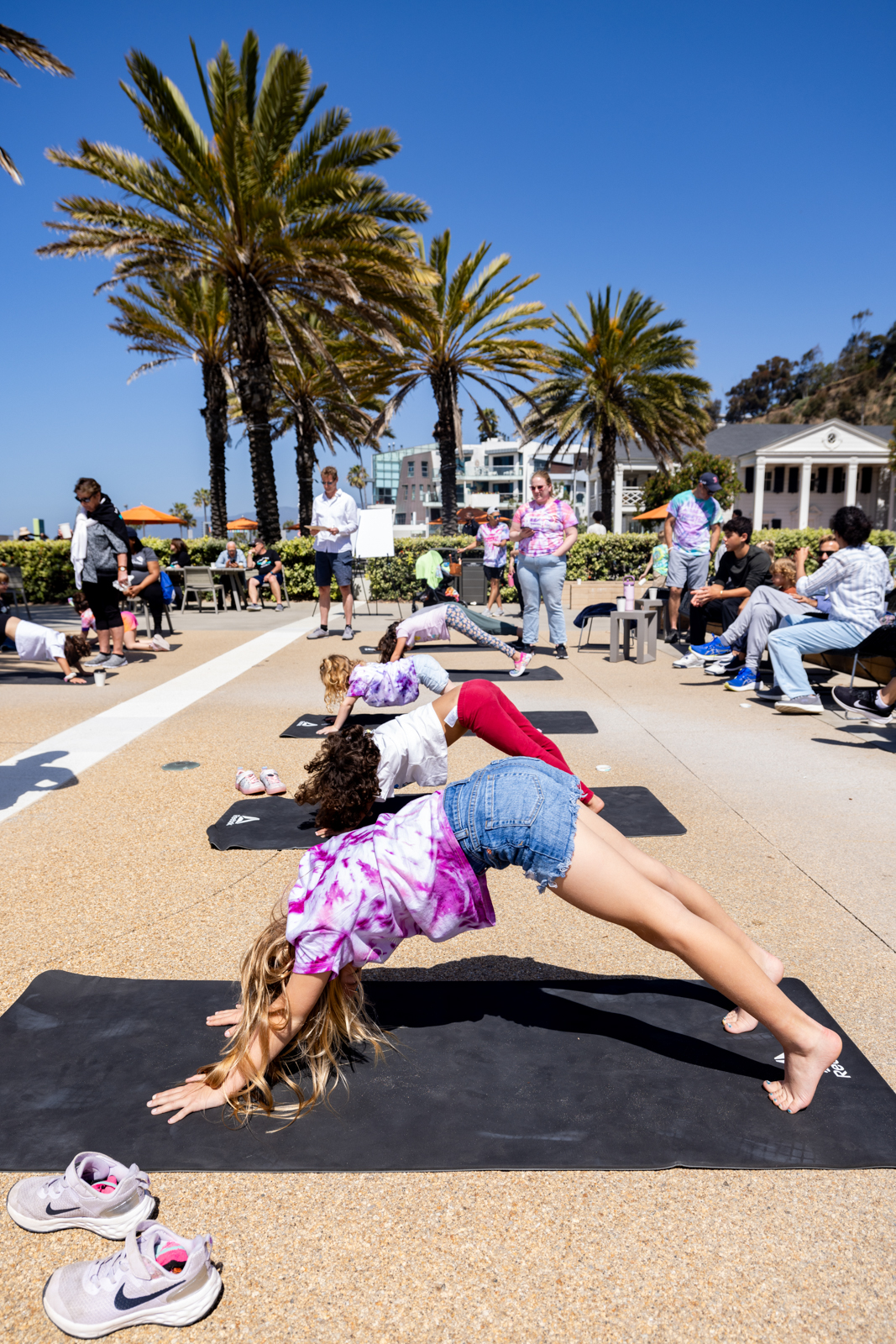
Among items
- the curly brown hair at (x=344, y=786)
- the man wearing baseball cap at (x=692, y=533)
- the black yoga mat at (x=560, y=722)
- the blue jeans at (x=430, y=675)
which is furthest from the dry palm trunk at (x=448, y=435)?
the curly brown hair at (x=344, y=786)

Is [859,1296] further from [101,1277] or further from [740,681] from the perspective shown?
[740,681]

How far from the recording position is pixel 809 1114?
6.93ft

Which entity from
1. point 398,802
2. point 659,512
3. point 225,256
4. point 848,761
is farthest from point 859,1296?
point 659,512

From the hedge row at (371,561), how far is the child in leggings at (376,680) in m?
10.6

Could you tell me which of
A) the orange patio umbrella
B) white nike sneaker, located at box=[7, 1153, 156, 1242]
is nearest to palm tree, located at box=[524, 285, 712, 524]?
the orange patio umbrella

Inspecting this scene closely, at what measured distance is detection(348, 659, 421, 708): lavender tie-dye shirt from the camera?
16.4 ft

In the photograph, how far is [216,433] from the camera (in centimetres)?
2397

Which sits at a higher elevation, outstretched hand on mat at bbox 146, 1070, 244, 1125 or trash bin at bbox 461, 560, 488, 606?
trash bin at bbox 461, 560, 488, 606

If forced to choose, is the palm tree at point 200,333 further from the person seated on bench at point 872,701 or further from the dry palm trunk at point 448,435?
the person seated on bench at point 872,701

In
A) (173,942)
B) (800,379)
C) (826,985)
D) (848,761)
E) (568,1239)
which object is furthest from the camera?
(800,379)

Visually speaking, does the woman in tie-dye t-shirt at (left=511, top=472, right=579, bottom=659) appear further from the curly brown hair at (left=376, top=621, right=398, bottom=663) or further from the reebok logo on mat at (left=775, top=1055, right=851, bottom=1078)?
the reebok logo on mat at (left=775, top=1055, right=851, bottom=1078)

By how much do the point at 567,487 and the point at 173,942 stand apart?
3190 inches

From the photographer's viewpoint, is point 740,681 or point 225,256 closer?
point 740,681

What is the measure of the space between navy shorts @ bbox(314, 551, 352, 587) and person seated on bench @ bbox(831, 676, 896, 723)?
6.16m
